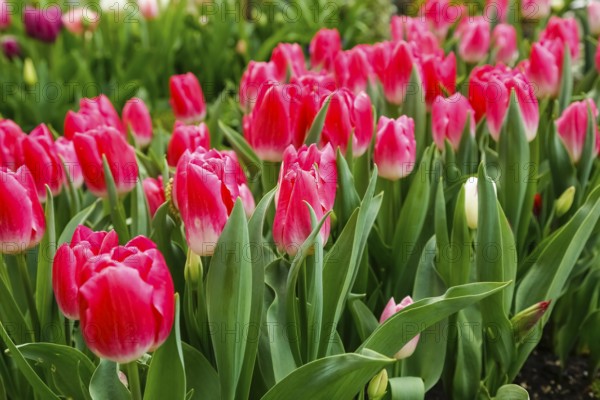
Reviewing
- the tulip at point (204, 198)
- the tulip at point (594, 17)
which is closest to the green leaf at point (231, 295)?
the tulip at point (204, 198)

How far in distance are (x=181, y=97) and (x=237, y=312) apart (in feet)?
3.24

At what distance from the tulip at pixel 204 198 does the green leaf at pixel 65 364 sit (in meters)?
0.20

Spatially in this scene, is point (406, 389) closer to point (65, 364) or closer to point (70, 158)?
point (65, 364)

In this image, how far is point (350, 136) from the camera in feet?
4.35

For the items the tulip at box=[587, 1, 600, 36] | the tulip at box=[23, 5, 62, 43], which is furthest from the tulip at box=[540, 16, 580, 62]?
the tulip at box=[23, 5, 62, 43]

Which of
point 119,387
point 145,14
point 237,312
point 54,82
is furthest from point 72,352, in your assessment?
point 145,14

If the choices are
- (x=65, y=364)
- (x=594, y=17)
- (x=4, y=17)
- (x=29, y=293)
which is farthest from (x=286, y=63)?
(x=4, y=17)

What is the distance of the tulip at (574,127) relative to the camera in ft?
4.98

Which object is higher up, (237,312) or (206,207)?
(206,207)

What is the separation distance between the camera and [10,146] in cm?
137

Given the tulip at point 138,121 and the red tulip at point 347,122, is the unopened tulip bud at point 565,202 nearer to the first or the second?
the red tulip at point 347,122

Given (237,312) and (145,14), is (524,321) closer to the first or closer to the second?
(237,312)

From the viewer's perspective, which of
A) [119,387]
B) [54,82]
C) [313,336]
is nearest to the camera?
[119,387]

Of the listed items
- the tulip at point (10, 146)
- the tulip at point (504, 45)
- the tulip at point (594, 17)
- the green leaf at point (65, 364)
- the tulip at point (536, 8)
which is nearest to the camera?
the green leaf at point (65, 364)
